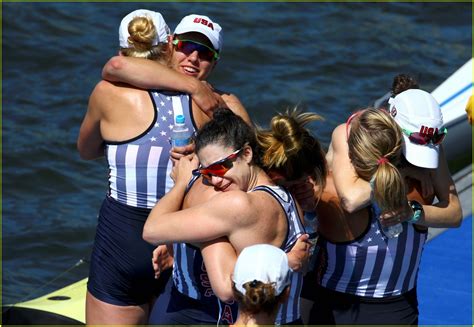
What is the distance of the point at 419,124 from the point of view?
338 centimetres

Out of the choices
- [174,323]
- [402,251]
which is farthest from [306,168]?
[174,323]

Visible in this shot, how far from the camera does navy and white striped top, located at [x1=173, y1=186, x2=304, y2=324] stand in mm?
3172

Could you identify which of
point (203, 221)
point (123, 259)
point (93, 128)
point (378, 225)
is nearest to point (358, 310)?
point (378, 225)

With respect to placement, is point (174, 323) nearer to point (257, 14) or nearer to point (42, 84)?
point (42, 84)

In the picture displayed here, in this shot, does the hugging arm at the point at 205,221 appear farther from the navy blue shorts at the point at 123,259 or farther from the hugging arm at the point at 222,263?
the navy blue shorts at the point at 123,259

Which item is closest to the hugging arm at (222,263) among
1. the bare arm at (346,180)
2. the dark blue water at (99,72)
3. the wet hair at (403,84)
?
the bare arm at (346,180)

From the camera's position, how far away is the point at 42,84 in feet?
31.6

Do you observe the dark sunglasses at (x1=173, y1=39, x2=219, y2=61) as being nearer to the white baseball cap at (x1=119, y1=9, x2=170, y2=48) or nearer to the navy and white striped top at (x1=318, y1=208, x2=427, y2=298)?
the white baseball cap at (x1=119, y1=9, x2=170, y2=48)

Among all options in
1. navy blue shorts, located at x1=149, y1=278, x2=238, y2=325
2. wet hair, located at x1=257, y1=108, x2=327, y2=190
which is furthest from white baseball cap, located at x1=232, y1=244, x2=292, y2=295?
navy blue shorts, located at x1=149, y1=278, x2=238, y2=325

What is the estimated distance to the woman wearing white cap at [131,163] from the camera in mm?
3721

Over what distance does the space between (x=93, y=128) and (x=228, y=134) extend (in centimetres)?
91

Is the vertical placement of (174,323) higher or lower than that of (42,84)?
higher

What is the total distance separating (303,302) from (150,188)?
2.54 ft

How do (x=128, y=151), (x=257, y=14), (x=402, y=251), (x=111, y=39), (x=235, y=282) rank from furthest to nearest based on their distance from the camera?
(x=257, y=14), (x=111, y=39), (x=128, y=151), (x=402, y=251), (x=235, y=282)
